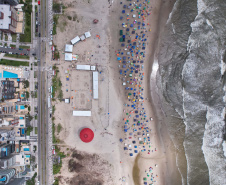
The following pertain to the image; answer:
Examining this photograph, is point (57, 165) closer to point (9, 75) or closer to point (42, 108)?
point (42, 108)

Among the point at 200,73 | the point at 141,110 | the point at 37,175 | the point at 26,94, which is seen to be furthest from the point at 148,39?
the point at 37,175

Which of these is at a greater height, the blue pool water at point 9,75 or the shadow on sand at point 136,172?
the blue pool water at point 9,75

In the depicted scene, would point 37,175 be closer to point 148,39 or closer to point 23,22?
point 23,22

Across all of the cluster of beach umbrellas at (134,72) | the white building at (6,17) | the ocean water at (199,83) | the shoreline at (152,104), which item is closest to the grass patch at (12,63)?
the white building at (6,17)

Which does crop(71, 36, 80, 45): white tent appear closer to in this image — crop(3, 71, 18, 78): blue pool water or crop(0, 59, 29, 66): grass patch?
crop(0, 59, 29, 66): grass patch

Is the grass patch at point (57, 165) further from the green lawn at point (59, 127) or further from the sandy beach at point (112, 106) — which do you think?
the green lawn at point (59, 127)

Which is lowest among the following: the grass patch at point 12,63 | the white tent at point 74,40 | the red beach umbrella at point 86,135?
the red beach umbrella at point 86,135
